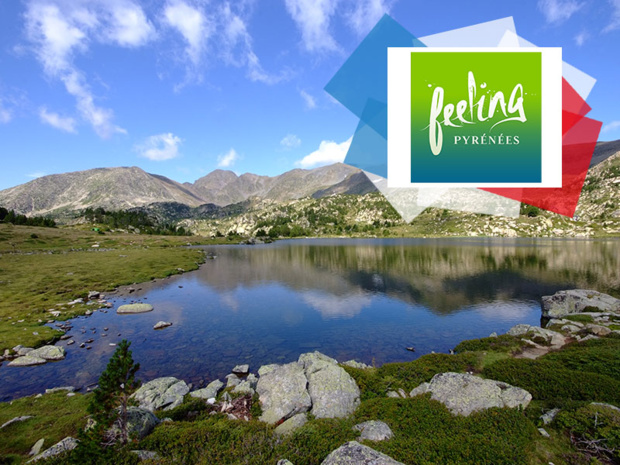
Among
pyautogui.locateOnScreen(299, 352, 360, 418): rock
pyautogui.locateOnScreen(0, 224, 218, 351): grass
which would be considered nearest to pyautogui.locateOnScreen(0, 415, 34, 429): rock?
pyautogui.locateOnScreen(299, 352, 360, 418): rock

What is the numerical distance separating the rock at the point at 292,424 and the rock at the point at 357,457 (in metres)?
4.27

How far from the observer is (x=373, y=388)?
60.8ft

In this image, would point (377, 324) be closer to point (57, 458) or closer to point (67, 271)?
point (57, 458)

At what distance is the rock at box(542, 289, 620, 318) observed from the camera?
121ft

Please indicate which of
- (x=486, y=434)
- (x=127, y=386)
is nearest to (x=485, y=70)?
(x=486, y=434)

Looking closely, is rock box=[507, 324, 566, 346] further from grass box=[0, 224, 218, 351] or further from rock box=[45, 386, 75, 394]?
grass box=[0, 224, 218, 351]

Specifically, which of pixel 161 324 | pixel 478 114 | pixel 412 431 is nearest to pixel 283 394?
pixel 412 431

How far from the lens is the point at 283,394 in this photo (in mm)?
16844

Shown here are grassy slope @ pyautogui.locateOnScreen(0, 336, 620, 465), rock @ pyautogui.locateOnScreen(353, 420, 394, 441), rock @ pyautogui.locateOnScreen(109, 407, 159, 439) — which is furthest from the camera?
rock @ pyautogui.locateOnScreen(353, 420, 394, 441)

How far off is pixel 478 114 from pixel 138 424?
3224 centimetres

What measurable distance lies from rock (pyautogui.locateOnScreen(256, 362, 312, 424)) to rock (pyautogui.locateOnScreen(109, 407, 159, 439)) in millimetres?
5658

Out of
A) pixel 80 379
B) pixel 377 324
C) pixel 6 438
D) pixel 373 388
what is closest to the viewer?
pixel 6 438

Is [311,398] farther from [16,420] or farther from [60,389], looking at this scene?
[60,389]

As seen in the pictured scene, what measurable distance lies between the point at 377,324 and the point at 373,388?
21.5m
